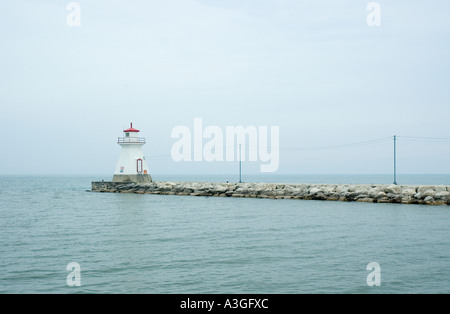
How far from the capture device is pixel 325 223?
21.9m

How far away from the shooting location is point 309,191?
128 ft

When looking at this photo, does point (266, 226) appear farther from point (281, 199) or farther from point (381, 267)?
point (281, 199)

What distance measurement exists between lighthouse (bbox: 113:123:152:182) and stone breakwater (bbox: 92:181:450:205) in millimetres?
946

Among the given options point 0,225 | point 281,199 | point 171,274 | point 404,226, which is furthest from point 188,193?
point 171,274

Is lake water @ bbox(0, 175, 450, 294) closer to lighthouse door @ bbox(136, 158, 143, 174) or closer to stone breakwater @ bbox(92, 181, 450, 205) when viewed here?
stone breakwater @ bbox(92, 181, 450, 205)

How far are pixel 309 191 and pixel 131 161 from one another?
20.8m

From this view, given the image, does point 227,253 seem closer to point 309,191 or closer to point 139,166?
point 309,191

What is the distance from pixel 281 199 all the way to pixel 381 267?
26.8 meters

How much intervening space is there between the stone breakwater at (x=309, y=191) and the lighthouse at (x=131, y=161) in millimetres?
946

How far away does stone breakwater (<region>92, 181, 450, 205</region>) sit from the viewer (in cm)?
3288

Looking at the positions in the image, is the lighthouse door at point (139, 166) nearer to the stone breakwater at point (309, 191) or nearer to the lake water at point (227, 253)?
the stone breakwater at point (309, 191)

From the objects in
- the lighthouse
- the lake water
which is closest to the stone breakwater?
the lighthouse

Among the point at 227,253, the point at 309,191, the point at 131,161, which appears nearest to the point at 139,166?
the point at 131,161
